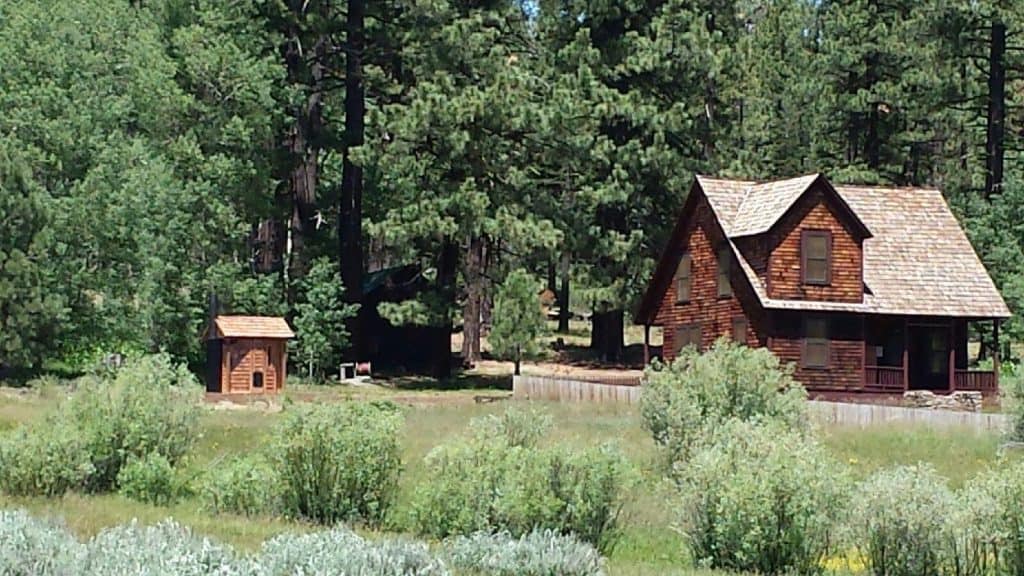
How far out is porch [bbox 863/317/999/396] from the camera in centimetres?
4131

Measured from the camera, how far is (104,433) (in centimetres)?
1900

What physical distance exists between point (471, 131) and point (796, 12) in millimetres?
20854

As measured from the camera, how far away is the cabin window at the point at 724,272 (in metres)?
41.7

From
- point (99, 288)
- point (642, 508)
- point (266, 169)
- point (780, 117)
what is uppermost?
point (780, 117)

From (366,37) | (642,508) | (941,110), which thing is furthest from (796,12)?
(642,508)

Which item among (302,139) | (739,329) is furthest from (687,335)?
(302,139)

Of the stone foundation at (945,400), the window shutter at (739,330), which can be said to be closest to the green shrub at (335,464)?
the window shutter at (739,330)

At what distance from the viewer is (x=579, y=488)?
48.9 ft

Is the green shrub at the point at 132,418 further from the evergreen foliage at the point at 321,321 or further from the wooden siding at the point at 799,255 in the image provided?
the evergreen foliage at the point at 321,321

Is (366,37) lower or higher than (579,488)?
higher

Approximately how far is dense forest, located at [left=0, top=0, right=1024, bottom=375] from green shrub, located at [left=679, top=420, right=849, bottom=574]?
3205cm

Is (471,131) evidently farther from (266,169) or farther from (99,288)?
(99,288)

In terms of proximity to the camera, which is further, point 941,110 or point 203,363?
point 941,110

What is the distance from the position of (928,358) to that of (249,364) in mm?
19929
